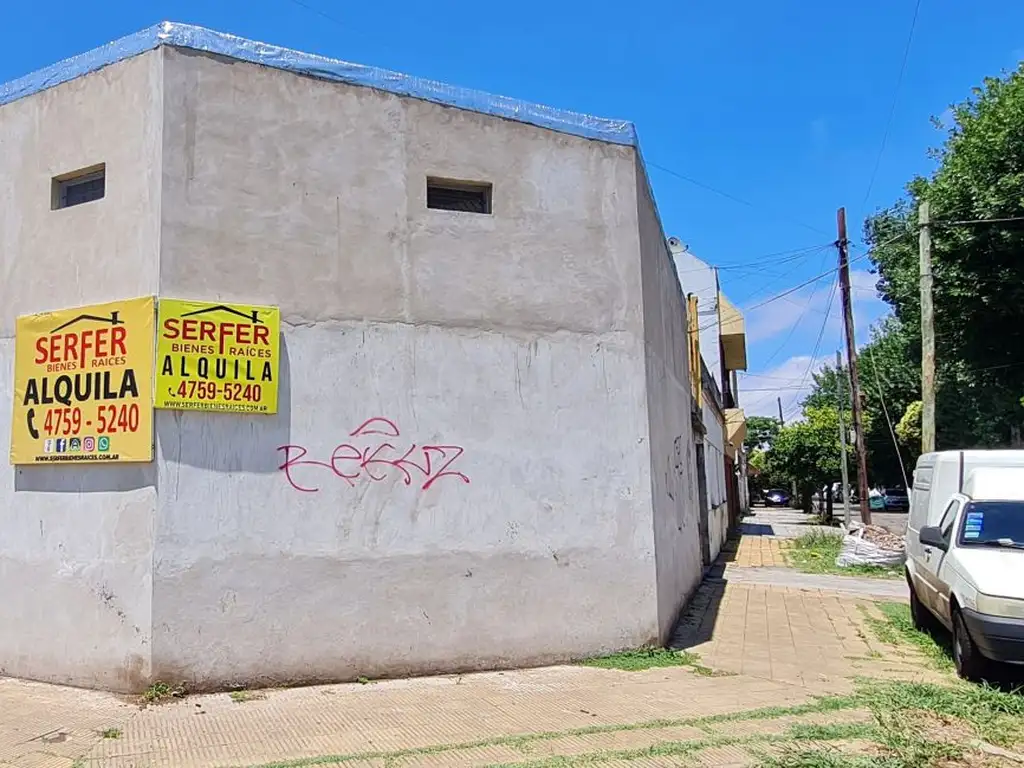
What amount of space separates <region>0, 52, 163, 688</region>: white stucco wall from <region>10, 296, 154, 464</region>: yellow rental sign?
0.14 m

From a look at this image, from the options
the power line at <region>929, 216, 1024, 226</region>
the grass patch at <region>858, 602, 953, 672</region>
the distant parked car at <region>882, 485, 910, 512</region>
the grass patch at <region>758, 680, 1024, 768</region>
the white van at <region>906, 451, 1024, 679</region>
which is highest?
the power line at <region>929, 216, 1024, 226</region>

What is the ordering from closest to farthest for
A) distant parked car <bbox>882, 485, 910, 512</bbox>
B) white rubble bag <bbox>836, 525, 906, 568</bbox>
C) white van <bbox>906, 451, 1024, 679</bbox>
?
white van <bbox>906, 451, 1024, 679</bbox> → white rubble bag <bbox>836, 525, 906, 568</bbox> → distant parked car <bbox>882, 485, 910, 512</bbox>

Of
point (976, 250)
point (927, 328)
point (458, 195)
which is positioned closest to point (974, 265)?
point (976, 250)

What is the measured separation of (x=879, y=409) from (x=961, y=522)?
35.5 m

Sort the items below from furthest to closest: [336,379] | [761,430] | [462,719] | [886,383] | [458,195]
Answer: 1. [761,430]
2. [886,383]
3. [458,195]
4. [336,379]
5. [462,719]

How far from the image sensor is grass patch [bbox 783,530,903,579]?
16516 mm

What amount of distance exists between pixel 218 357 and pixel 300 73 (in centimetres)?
268

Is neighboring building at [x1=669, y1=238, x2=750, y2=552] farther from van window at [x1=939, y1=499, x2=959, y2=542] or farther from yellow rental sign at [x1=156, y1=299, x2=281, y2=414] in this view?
yellow rental sign at [x1=156, y1=299, x2=281, y2=414]

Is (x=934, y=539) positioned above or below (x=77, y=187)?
below

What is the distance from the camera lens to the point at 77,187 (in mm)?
A: 7676

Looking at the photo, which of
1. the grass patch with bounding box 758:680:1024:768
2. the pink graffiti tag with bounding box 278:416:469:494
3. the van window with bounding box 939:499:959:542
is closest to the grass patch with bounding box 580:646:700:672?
the grass patch with bounding box 758:680:1024:768

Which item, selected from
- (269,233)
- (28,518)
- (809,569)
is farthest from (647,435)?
(809,569)

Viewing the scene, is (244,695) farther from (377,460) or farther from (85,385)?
(85,385)

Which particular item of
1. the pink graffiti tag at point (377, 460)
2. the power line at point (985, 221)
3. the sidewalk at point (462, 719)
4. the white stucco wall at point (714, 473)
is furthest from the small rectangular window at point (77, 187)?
the power line at point (985, 221)
